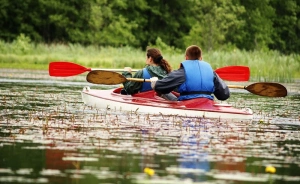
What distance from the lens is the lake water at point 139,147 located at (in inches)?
306

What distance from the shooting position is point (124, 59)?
35.3 metres

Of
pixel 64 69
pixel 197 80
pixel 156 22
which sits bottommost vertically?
pixel 197 80

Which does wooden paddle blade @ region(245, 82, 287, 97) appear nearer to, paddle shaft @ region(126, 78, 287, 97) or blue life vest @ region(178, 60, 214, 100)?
paddle shaft @ region(126, 78, 287, 97)

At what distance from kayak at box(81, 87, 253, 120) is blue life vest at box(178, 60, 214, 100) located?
14cm

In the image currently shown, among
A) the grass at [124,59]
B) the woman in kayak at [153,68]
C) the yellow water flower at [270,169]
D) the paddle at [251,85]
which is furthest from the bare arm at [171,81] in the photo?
the grass at [124,59]

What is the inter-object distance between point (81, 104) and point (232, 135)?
19.2ft

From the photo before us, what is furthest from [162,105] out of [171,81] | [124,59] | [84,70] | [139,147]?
[124,59]

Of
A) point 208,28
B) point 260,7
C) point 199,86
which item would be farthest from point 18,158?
point 260,7

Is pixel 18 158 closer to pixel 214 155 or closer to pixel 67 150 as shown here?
pixel 67 150

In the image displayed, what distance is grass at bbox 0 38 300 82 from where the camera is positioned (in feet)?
104

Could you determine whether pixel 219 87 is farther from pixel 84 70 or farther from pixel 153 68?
pixel 84 70

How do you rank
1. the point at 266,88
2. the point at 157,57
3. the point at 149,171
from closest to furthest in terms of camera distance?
the point at 149,171
the point at 157,57
the point at 266,88

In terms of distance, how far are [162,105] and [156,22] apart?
161 feet

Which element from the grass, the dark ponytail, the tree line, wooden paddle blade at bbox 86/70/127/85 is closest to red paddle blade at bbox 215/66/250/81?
the dark ponytail
